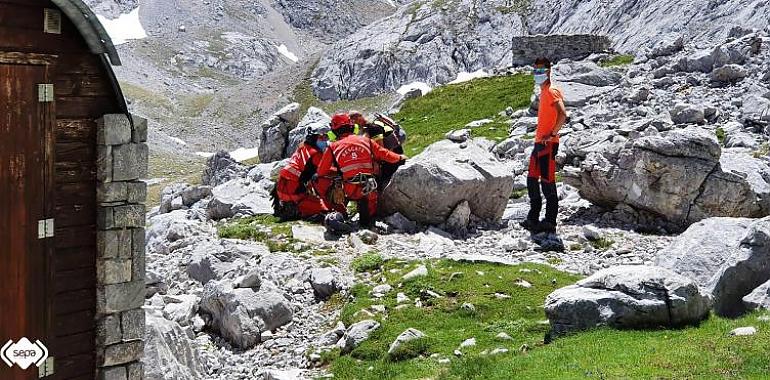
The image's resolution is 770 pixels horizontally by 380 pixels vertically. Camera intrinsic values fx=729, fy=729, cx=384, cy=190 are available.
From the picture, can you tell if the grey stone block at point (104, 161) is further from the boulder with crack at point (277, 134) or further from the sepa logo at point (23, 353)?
the boulder with crack at point (277, 134)

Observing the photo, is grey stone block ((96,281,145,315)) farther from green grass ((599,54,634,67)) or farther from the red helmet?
green grass ((599,54,634,67))

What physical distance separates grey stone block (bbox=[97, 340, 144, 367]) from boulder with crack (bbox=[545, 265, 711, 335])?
668 cm

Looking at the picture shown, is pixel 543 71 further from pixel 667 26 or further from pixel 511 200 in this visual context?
pixel 667 26

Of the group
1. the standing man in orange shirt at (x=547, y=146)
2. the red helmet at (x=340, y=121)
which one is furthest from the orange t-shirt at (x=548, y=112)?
the red helmet at (x=340, y=121)

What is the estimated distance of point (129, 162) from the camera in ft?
35.6

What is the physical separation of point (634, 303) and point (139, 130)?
8.18 metres

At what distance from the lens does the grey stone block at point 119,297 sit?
10727mm

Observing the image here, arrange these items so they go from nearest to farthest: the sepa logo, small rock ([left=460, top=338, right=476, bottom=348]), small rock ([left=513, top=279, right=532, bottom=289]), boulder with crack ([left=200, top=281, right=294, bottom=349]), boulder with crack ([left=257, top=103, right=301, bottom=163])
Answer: the sepa logo < small rock ([left=460, top=338, right=476, bottom=348]) < boulder with crack ([left=200, top=281, right=294, bottom=349]) < small rock ([left=513, top=279, right=532, bottom=289]) < boulder with crack ([left=257, top=103, right=301, bottom=163])

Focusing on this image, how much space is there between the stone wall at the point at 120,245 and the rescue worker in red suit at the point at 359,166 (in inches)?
358

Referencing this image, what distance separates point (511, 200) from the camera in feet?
76.8

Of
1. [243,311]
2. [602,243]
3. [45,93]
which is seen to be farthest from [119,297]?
[602,243]

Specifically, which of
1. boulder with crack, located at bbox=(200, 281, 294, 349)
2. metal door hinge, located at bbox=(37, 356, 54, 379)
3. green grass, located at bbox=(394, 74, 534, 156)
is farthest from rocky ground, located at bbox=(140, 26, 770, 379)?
green grass, located at bbox=(394, 74, 534, 156)

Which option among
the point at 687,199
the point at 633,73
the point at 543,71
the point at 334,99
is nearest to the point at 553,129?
the point at 543,71

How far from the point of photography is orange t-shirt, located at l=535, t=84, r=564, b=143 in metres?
18.0
